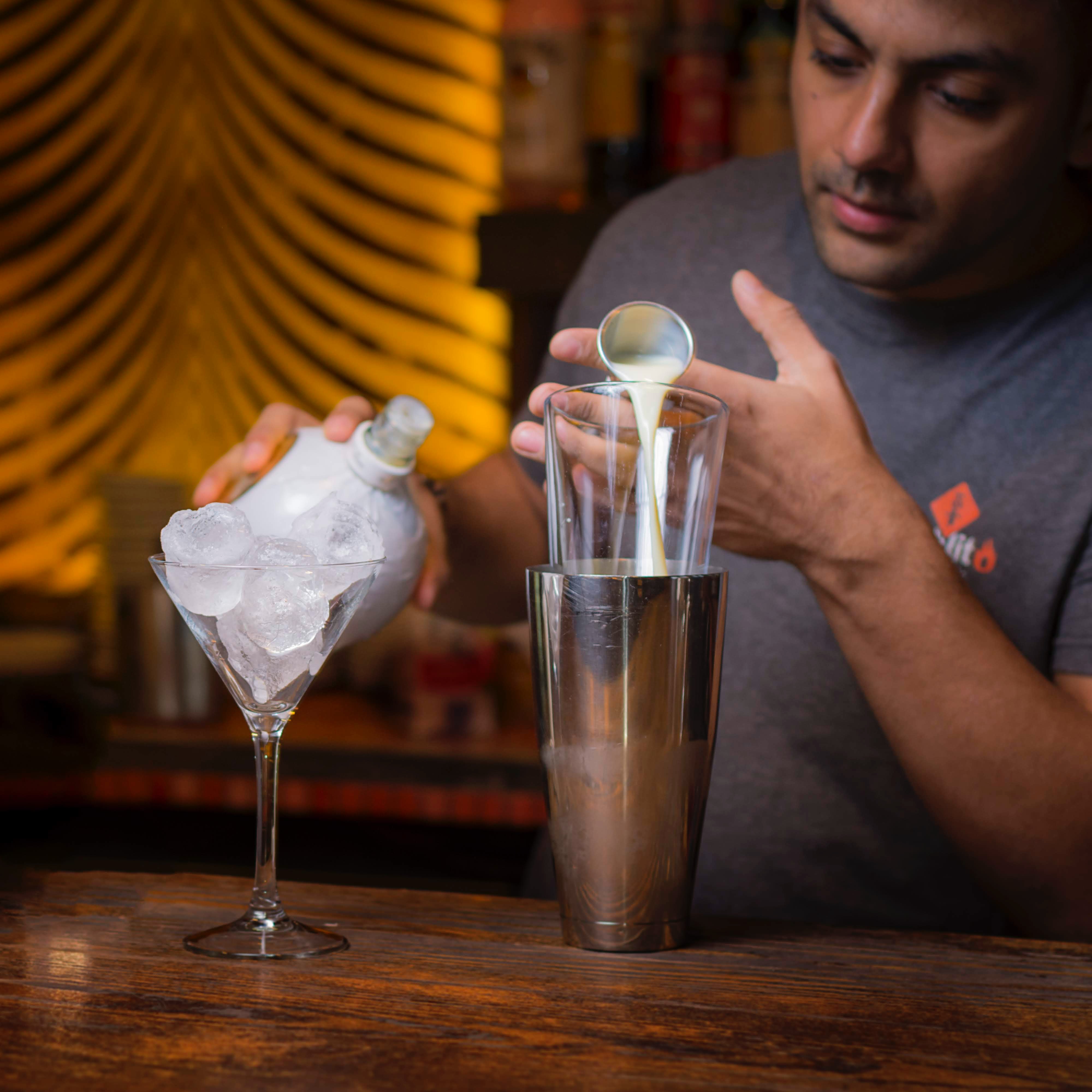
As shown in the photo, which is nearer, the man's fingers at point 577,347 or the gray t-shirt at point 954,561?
the man's fingers at point 577,347

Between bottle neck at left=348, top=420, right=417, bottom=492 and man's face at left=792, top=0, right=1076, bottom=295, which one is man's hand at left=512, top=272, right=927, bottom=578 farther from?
man's face at left=792, top=0, right=1076, bottom=295

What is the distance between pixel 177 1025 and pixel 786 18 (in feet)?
5.75

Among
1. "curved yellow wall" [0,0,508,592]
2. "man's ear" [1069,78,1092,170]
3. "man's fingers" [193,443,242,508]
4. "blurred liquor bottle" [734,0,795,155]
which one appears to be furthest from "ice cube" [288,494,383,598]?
"curved yellow wall" [0,0,508,592]

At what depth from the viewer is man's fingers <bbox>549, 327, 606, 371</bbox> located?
859 mm

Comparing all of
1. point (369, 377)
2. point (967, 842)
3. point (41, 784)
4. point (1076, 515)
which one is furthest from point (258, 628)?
point (369, 377)

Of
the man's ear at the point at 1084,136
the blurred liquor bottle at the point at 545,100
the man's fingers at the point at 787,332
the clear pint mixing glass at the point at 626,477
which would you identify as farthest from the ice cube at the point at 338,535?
the blurred liquor bottle at the point at 545,100

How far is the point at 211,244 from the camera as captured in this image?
267 cm

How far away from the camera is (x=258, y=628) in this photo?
71cm

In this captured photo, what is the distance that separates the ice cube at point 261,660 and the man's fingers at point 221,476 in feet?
0.84

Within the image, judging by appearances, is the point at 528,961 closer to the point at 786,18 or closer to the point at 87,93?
the point at 786,18

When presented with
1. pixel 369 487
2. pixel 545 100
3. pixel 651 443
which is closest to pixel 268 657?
pixel 369 487

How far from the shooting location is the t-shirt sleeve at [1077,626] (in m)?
1.12

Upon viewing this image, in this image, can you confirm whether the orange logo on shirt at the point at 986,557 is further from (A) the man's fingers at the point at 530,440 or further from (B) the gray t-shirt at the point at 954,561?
(A) the man's fingers at the point at 530,440

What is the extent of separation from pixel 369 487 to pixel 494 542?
502mm
